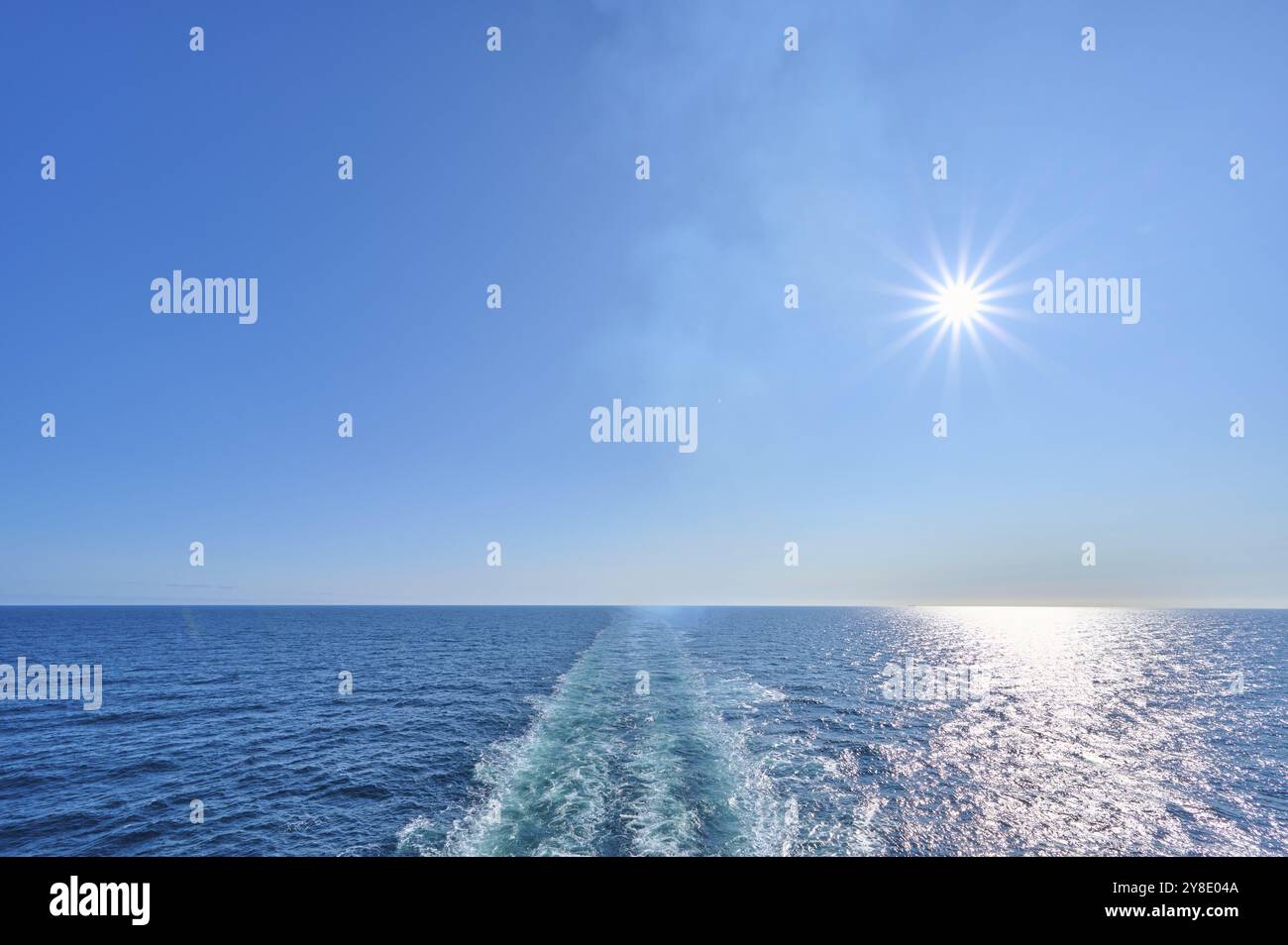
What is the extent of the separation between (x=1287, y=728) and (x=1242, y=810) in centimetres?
2214

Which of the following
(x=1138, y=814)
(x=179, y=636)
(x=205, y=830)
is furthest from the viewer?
(x=179, y=636)

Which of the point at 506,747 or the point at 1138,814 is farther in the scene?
the point at 506,747

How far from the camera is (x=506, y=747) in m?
23.8

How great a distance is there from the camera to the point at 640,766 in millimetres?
20891

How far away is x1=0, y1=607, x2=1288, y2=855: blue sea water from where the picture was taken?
16422 millimetres

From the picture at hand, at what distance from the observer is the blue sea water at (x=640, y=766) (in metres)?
16.4

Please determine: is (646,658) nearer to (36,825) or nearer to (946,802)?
(946,802)

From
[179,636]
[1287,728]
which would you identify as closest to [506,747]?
[1287,728]

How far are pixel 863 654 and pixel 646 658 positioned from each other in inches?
1386
